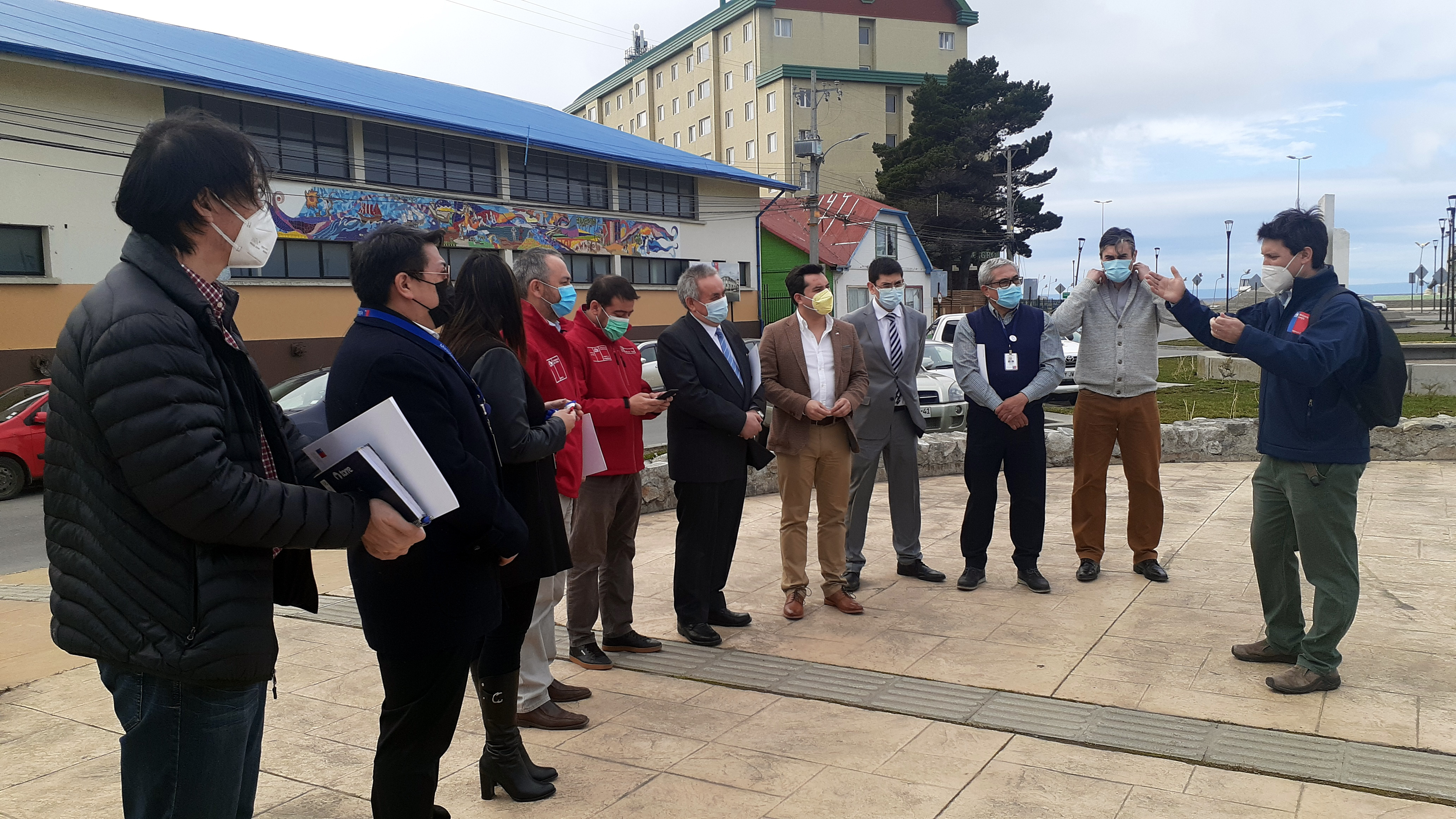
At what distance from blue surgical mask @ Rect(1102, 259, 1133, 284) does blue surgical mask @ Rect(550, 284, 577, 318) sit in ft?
11.7

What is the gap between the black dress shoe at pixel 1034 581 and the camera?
612 cm

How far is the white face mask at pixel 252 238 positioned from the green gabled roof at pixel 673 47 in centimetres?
6169

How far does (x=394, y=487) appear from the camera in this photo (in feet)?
7.60

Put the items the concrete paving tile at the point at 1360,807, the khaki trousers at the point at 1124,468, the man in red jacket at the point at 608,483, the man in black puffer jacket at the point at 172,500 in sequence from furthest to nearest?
the khaki trousers at the point at 1124,468 → the man in red jacket at the point at 608,483 → the concrete paving tile at the point at 1360,807 → the man in black puffer jacket at the point at 172,500

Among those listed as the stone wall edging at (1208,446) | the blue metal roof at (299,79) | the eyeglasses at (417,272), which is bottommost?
the stone wall edging at (1208,446)

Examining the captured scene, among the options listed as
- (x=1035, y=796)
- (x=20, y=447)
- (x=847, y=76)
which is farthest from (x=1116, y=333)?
Result: (x=847, y=76)

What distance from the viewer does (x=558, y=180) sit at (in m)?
30.3

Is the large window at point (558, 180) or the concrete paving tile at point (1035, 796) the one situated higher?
the large window at point (558, 180)

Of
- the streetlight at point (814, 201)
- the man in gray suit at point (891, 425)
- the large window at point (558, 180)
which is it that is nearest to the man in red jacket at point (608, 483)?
the man in gray suit at point (891, 425)

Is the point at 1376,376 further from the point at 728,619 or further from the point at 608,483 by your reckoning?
the point at 608,483

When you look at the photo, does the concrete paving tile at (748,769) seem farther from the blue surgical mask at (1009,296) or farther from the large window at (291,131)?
the large window at (291,131)

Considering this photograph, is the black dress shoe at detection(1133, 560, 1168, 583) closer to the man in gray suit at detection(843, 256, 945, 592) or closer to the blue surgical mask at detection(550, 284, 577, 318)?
the man in gray suit at detection(843, 256, 945, 592)

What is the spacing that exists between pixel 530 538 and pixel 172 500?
168 cm

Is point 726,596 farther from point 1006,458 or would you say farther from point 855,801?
point 855,801
